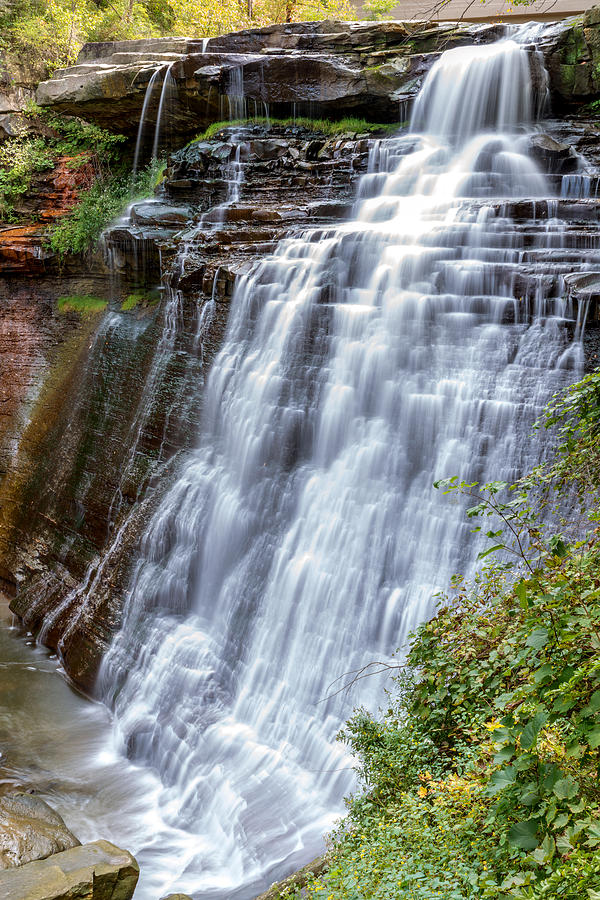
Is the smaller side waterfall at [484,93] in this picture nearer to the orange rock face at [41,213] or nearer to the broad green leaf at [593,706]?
the orange rock face at [41,213]

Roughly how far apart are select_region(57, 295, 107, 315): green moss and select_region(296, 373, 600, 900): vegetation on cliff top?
1147cm

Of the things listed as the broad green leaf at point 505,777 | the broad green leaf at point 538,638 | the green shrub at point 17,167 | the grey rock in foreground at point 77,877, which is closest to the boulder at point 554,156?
the broad green leaf at point 538,638

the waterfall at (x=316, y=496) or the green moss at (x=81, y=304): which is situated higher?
the green moss at (x=81, y=304)

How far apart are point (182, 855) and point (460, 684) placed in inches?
Result: 142

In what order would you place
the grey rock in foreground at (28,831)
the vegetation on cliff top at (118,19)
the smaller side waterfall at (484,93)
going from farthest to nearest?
the vegetation on cliff top at (118,19), the smaller side waterfall at (484,93), the grey rock in foreground at (28,831)

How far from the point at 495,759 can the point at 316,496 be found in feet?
16.5

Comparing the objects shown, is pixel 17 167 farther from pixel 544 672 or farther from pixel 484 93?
pixel 544 672

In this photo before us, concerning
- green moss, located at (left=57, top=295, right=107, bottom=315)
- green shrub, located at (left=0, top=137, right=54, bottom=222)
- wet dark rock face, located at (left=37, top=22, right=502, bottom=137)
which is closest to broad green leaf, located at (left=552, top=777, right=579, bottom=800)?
green moss, located at (left=57, top=295, right=107, bottom=315)

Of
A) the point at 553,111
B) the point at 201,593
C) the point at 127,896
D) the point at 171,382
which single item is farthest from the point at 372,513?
the point at 553,111

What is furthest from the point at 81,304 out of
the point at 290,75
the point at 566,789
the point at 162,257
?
the point at 566,789

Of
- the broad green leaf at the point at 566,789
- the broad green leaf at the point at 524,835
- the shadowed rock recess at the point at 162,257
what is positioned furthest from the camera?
the shadowed rock recess at the point at 162,257

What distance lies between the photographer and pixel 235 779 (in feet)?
22.6

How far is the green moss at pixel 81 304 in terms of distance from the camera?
14.5m

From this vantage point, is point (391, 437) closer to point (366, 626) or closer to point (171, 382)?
point (366, 626)
